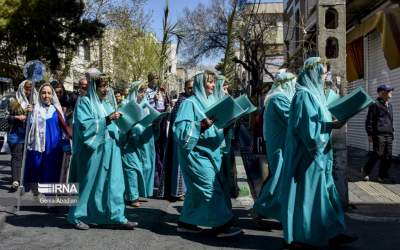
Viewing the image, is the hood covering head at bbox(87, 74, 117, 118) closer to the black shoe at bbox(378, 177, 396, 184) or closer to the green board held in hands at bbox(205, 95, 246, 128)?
the green board held in hands at bbox(205, 95, 246, 128)

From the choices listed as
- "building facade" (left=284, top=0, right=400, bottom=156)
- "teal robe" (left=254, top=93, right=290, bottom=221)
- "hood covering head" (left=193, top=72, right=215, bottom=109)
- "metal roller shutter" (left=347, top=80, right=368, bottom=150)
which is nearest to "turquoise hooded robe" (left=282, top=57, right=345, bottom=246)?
"teal robe" (left=254, top=93, right=290, bottom=221)

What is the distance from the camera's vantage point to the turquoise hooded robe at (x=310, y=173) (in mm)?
5395

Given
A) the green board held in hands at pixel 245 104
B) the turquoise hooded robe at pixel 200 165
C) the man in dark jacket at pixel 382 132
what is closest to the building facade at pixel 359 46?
the man in dark jacket at pixel 382 132

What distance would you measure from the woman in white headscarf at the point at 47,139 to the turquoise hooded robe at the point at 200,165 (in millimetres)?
2532

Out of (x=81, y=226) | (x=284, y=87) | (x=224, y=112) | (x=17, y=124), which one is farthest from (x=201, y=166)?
(x=17, y=124)

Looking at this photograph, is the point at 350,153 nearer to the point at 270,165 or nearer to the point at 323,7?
the point at 323,7

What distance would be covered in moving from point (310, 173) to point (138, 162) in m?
3.61

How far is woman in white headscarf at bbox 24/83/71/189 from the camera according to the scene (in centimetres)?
809

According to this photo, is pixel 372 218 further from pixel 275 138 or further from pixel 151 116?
pixel 151 116

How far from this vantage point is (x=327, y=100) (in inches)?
233

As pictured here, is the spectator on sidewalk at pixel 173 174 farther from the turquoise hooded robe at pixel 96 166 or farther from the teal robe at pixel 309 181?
the teal robe at pixel 309 181

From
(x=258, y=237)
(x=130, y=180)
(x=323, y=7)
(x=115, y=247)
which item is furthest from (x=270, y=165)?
(x=323, y=7)

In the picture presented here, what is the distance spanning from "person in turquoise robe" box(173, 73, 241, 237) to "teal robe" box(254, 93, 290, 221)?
488mm

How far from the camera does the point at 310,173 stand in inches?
216
